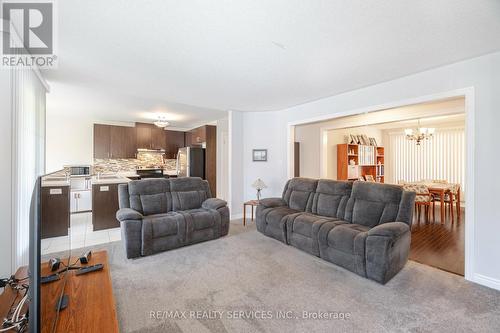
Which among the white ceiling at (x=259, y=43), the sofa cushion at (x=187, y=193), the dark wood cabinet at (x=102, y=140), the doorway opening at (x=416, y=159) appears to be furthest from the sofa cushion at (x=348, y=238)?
the dark wood cabinet at (x=102, y=140)

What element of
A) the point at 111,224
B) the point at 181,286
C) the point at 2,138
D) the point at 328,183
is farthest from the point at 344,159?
the point at 2,138

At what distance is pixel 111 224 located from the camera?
432 cm

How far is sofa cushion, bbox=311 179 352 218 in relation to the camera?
338cm

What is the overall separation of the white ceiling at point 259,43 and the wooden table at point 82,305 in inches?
76.4

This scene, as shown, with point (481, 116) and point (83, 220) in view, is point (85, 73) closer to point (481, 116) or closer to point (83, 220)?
point (83, 220)


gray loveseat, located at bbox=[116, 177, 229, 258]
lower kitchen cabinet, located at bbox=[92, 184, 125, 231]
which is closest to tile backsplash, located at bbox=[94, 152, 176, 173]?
lower kitchen cabinet, located at bbox=[92, 184, 125, 231]

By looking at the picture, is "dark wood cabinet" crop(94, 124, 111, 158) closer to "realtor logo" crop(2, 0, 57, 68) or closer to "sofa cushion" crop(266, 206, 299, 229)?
"realtor logo" crop(2, 0, 57, 68)

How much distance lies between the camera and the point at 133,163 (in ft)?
22.2

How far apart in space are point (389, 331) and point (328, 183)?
7.16 ft

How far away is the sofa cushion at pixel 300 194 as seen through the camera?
381 cm

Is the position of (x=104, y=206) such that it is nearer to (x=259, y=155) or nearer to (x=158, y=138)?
(x=158, y=138)

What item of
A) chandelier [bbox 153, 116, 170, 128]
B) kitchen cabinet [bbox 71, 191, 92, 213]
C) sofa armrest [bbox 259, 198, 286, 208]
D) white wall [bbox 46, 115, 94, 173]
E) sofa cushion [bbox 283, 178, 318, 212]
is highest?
chandelier [bbox 153, 116, 170, 128]

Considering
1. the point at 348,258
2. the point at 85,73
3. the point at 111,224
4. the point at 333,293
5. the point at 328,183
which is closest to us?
the point at 333,293

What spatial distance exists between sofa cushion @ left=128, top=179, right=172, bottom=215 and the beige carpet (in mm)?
803
